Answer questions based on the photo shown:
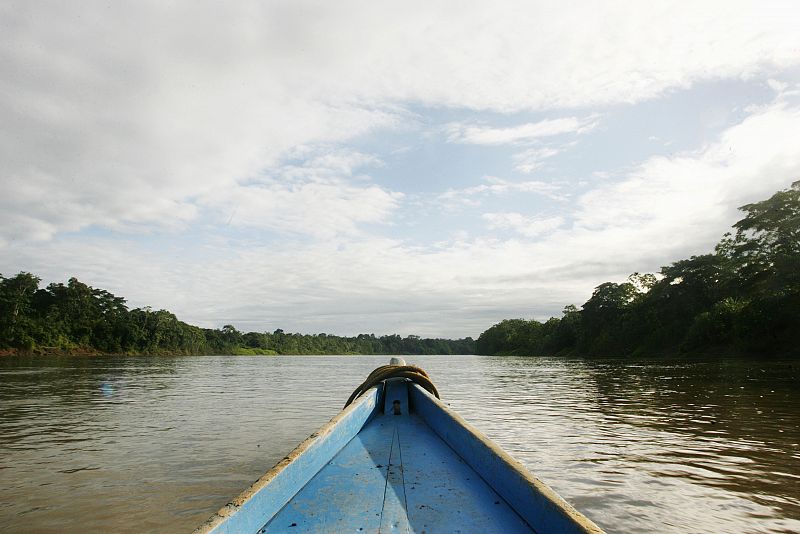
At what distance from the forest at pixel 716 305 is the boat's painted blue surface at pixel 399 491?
132ft

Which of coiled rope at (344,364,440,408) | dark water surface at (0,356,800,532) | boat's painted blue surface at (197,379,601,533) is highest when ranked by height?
coiled rope at (344,364,440,408)

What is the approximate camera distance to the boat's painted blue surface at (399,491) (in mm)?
2486

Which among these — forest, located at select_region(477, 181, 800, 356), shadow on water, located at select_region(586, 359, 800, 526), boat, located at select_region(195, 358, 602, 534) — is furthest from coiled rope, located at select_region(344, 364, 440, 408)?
forest, located at select_region(477, 181, 800, 356)

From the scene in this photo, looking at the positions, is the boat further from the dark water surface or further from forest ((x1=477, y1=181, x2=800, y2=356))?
forest ((x1=477, y1=181, x2=800, y2=356))

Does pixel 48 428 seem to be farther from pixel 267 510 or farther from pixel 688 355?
pixel 688 355

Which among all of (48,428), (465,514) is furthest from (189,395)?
(465,514)

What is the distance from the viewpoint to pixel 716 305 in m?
44.3

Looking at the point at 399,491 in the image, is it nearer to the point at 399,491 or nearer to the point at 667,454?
the point at 399,491

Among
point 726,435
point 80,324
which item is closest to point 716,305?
point 726,435

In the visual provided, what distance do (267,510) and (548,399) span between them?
13.5 metres

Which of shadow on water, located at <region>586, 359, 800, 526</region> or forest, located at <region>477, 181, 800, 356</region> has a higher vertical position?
forest, located at <region>477, 181, 800, 356</region>

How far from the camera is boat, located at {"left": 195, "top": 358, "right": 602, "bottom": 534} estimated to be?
8.10 feet

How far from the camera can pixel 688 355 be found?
154ft

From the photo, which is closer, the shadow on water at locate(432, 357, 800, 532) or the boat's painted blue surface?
the boat's painted blue surface
